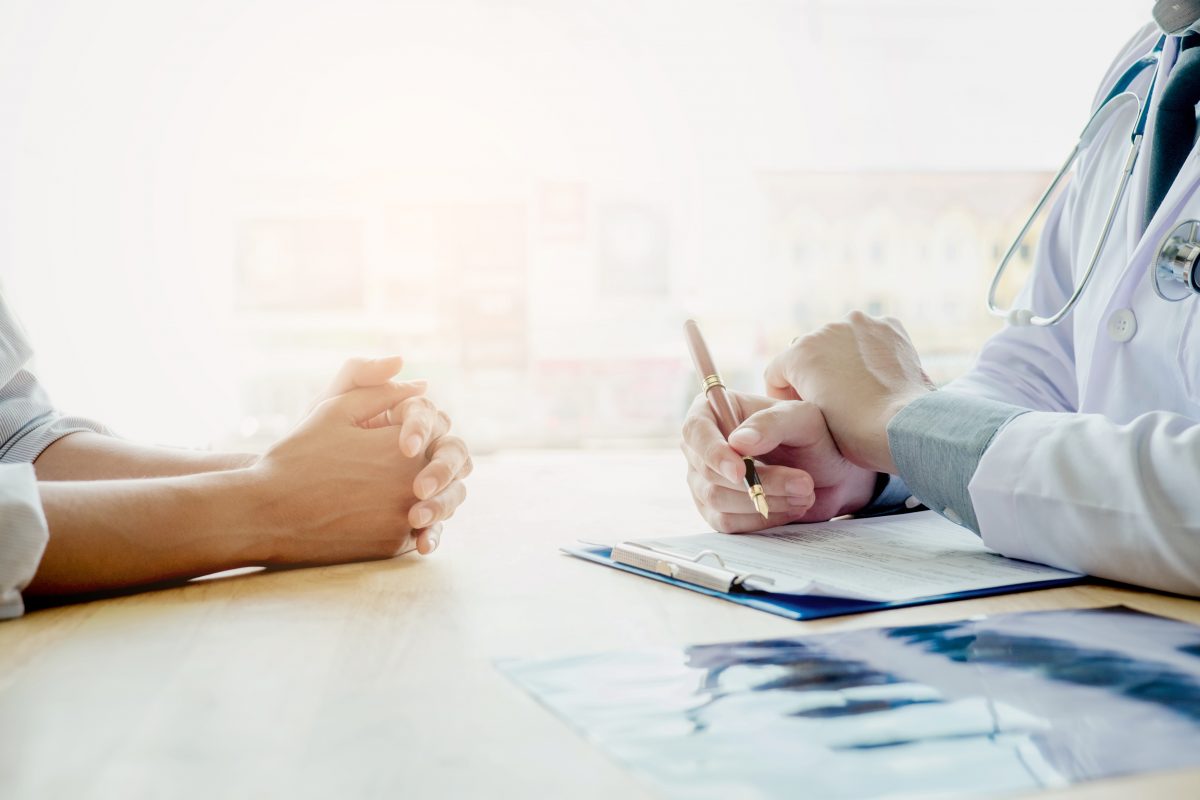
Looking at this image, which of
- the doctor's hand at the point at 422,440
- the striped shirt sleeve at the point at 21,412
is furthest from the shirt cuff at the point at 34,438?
the doctor's hand at the point at 422,440

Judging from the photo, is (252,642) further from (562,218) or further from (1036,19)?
(1036,19)

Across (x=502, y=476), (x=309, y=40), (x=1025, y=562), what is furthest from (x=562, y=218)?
(x=1025, y=562)

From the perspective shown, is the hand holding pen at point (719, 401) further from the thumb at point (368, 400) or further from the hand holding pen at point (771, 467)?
the thumb at point (368, 400)

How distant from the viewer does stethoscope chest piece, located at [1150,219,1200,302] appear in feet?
2.69

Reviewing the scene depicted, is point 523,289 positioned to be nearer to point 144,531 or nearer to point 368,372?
point 368,372

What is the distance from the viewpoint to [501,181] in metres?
2.84

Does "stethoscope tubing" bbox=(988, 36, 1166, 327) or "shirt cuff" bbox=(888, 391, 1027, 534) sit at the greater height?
"stethoscope tubing" bbox=(988, 36, 1166, 327)

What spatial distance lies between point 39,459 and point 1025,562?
0.90 meters

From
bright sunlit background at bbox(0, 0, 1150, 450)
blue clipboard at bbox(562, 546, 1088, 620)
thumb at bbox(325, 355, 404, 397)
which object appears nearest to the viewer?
blue clipboard at bbox(562, 546, 1088, 620)

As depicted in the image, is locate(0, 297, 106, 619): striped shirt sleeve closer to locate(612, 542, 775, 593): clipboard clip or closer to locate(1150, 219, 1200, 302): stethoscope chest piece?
locate(612, 542, 775, 593): clipboard clip

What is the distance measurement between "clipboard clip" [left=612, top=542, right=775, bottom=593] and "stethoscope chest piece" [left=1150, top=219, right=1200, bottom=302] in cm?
46

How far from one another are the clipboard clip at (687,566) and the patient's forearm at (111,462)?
1.41 ft

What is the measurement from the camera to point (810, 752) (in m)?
0.38

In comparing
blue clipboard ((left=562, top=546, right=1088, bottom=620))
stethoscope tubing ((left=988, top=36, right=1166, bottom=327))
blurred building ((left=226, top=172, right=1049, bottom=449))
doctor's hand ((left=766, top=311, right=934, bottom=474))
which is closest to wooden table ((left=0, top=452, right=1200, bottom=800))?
blue clipboard ((left=562, top=546, right=1088, bottom=620))
